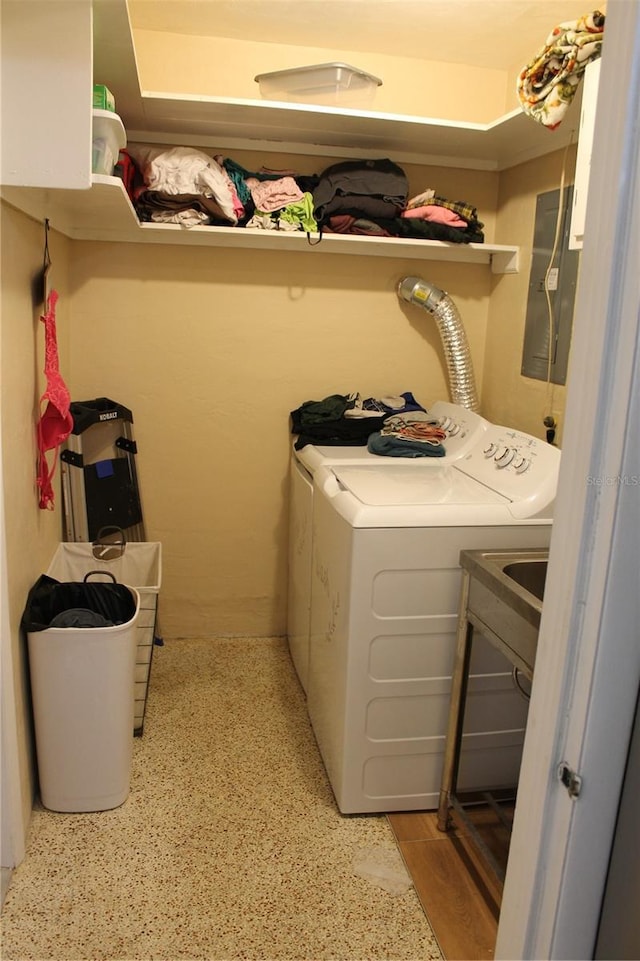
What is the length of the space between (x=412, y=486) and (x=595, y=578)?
1353 millimetres

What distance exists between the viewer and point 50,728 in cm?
199

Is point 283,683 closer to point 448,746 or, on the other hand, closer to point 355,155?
point 448,746

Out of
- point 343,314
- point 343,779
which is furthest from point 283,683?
point 343,314

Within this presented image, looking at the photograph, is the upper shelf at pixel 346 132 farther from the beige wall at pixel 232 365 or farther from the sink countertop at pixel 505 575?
the sink countertop at pixel 505 575

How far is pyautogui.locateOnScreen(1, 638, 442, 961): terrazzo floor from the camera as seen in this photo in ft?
5.41

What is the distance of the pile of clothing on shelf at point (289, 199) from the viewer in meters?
2.60

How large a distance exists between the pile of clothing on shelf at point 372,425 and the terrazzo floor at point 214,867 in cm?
107

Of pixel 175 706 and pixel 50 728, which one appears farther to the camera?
pixel 175 706

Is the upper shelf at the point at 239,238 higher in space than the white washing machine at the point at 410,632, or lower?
higher

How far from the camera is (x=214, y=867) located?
188cm

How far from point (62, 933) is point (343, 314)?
7.78 ft

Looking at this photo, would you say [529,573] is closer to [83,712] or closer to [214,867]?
[214,867]

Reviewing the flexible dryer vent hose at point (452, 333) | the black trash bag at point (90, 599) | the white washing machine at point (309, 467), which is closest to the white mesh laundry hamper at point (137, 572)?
the black trash bag at point (90, 599)

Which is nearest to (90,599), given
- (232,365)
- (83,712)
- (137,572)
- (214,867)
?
(83,712)
